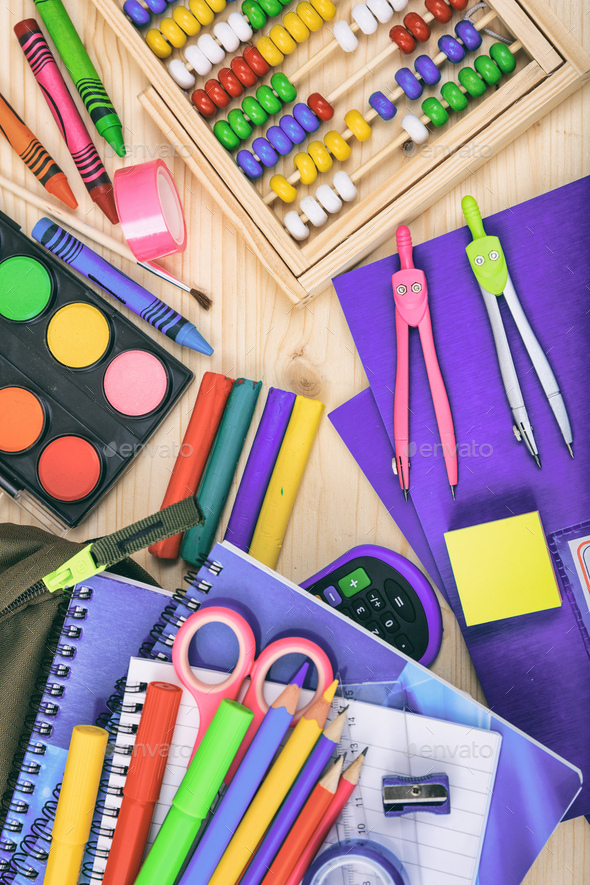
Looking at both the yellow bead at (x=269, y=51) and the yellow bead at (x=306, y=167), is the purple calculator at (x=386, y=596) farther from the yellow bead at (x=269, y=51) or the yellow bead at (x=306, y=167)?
the yellow bead at (x=269, y=51)

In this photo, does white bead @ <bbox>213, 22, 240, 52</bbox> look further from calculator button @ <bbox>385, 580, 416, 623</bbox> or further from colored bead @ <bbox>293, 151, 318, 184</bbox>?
calculator button @ <bbox>385, 580, 416, 623</bbox>

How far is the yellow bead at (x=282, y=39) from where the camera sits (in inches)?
28.0

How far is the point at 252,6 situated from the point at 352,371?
414 mm

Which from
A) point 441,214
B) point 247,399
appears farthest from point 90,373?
point 441,214

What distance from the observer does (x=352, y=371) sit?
755 millimetres

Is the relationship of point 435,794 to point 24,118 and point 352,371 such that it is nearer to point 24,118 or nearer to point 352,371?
point 352,371

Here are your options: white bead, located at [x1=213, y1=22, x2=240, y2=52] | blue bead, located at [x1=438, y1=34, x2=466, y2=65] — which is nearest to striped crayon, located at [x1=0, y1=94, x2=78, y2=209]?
white bead, located at [x1=213, y1=22, x2=240, y2=52]

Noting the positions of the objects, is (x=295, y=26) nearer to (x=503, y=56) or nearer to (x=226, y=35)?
(x=226, y=35)

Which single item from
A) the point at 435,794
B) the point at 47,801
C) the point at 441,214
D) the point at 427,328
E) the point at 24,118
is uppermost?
the point at 24,118

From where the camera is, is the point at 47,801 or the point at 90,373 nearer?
the point at 47,801

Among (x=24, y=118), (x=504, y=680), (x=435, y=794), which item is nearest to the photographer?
(x=435, y=794)

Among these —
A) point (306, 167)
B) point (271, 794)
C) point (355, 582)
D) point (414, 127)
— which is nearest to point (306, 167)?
point (306, 167)

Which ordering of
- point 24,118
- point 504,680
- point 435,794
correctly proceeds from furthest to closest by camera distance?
point 24,118 → point 504,680 → point 435,794

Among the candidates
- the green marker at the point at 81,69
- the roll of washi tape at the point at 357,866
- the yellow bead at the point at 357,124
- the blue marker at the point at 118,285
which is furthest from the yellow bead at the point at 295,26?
the roll of washi tape at the point at 357,866
